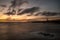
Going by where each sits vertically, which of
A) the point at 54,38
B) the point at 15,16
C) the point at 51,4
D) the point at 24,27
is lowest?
the point at 54,38

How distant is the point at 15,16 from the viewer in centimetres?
421

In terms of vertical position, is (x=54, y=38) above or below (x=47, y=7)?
below

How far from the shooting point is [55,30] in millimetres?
4133

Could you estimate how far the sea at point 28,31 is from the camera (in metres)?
4.12

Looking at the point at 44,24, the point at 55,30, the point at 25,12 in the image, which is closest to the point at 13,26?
the point at 25,12

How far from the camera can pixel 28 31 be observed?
13.7 feet

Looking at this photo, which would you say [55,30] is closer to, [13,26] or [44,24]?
[44,24]

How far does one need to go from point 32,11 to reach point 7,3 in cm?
63

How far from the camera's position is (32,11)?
167 inches

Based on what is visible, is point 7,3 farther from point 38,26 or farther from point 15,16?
point 38,26

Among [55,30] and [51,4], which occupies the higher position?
[51,4]

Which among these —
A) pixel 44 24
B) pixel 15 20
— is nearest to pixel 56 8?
pixel 44 24

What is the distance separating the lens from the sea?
4.12m

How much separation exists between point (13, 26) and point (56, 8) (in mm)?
1109
